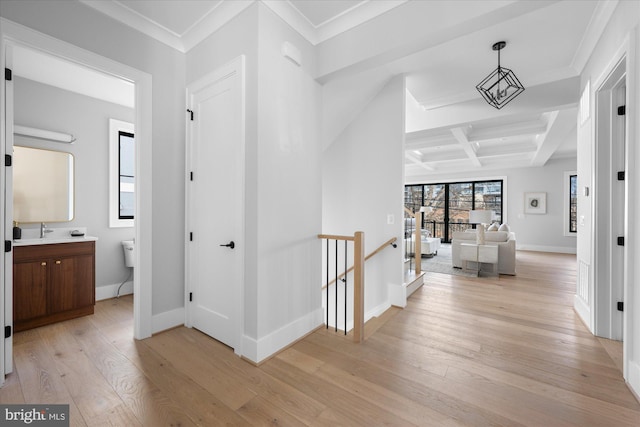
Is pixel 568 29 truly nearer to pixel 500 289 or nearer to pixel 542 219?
pixel 500 289

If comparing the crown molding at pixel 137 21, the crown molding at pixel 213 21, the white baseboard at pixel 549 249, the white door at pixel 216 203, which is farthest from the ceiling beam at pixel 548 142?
the crown molding at pixel 137 21

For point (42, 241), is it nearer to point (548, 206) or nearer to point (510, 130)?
point (510, 130)

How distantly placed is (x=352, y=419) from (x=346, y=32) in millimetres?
2962

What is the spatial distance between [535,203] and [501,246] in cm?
471

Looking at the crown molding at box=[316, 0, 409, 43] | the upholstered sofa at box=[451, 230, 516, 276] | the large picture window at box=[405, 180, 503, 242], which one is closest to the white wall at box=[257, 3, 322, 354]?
the crown molding at box=[316, 0, 409, 43]

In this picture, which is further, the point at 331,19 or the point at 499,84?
the point at 499,84

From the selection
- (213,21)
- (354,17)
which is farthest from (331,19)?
(213,21)

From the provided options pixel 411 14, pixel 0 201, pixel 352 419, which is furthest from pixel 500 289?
pixel 0 201

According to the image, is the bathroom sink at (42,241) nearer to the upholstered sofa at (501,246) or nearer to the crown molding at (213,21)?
the crown molding at (213,21)

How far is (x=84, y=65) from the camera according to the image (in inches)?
87.2

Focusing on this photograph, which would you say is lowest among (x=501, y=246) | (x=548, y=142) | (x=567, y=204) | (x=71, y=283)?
(x=71, y=283)

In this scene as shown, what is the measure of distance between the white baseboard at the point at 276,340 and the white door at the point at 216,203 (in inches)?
5.5

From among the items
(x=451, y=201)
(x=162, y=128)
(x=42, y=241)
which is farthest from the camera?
(x=451, y=201)

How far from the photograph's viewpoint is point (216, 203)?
2545mm
